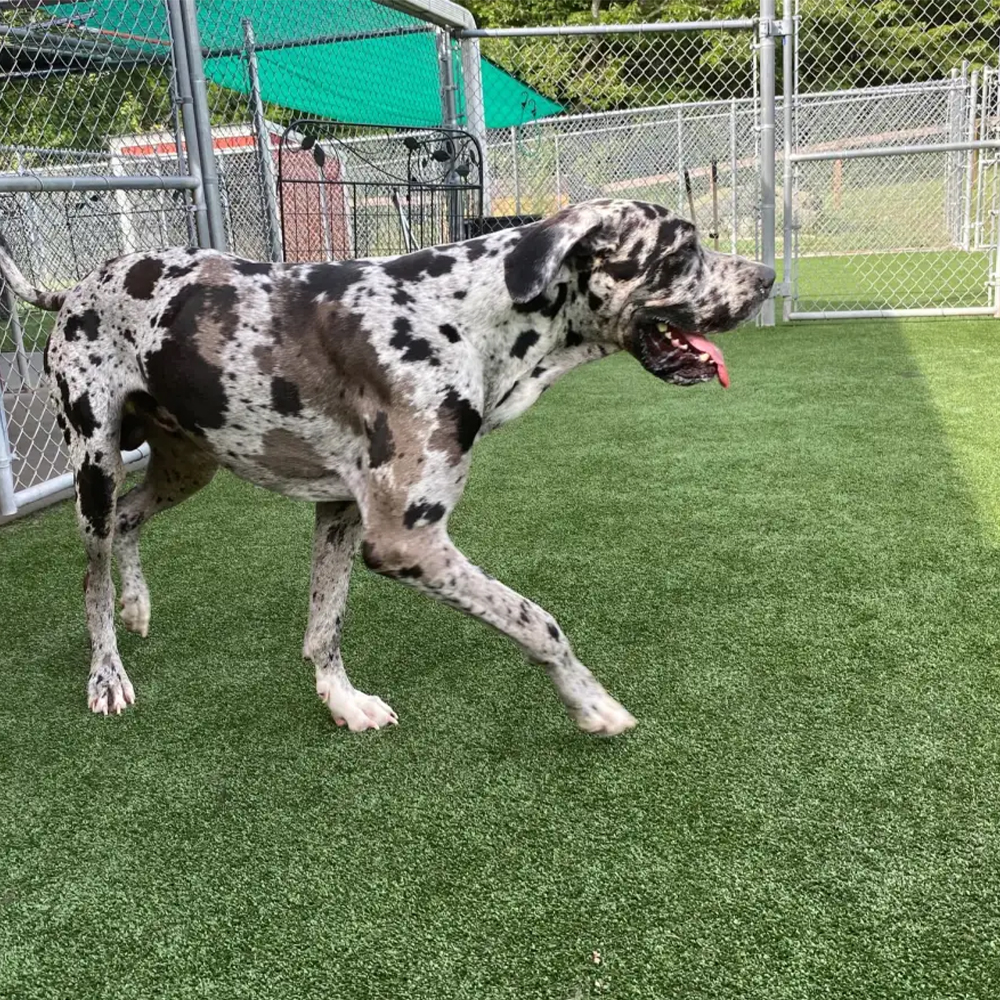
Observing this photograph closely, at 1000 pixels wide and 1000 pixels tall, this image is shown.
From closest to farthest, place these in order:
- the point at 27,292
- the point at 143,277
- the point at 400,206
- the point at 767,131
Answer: the point at 143,277, the point at 27,292, the point at 400,206, the point at 767,131

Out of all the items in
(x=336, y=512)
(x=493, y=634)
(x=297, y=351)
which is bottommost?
(x=493, y=634)

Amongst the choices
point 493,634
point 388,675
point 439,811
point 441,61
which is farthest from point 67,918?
point 441,61

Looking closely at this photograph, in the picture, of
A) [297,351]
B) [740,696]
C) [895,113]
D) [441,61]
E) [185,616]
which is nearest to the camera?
[297,351]

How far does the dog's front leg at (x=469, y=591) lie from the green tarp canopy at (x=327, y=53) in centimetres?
605

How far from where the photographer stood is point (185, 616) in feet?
10.7

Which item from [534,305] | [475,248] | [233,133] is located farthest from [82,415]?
[233,133]

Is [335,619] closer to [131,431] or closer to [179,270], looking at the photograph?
[131,431]

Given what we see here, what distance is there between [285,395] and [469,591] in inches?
25.8

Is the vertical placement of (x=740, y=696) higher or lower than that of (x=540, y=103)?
lower

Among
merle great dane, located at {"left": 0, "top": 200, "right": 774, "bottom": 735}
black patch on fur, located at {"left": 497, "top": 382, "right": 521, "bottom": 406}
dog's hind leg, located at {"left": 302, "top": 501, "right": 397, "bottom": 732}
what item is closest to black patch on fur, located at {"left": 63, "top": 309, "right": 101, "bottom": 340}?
merle great dane, located at {"left": 0, "top": 200, "right": 774, "bottom": 735}

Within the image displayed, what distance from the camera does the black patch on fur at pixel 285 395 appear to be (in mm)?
2322

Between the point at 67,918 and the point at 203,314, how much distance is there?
4.48ft

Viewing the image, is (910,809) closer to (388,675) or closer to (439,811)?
(439,811)

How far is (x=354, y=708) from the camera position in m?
2.52
